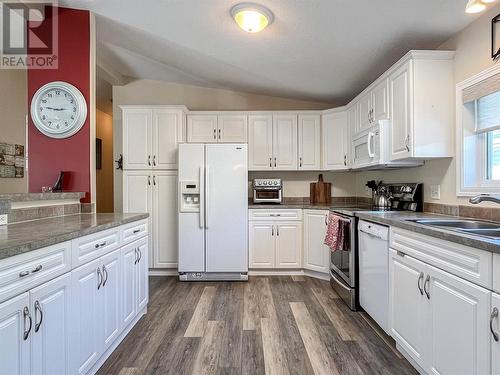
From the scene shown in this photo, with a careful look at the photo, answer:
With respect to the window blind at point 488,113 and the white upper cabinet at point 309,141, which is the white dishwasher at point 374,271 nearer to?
the window blind at point 488,113

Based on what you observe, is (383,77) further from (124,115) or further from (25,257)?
(124,115)

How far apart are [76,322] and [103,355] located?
512 millimetres

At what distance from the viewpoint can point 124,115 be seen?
3.69 metres

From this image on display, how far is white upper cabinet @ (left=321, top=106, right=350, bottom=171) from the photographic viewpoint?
3658mm

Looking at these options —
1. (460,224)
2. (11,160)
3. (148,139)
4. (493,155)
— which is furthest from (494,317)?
(11,160)

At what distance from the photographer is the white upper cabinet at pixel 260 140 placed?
3.89 metres

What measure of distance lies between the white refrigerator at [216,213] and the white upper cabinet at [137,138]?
1.95 feet

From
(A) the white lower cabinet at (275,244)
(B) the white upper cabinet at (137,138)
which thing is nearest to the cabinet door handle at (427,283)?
(A) the white lower cabinet at (275,244)

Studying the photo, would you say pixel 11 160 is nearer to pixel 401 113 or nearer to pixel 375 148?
pixel 375 148

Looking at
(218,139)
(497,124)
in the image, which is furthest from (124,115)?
(497,124)

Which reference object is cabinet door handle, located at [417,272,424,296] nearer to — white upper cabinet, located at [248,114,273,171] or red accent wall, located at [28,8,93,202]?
white upper cabinet, located at [248,114,273,171]

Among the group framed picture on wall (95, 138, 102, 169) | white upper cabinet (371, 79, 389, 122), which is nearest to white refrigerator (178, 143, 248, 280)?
white upper cabinet (371, 79, 389, 122)

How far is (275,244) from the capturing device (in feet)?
11.9

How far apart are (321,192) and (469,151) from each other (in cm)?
213
